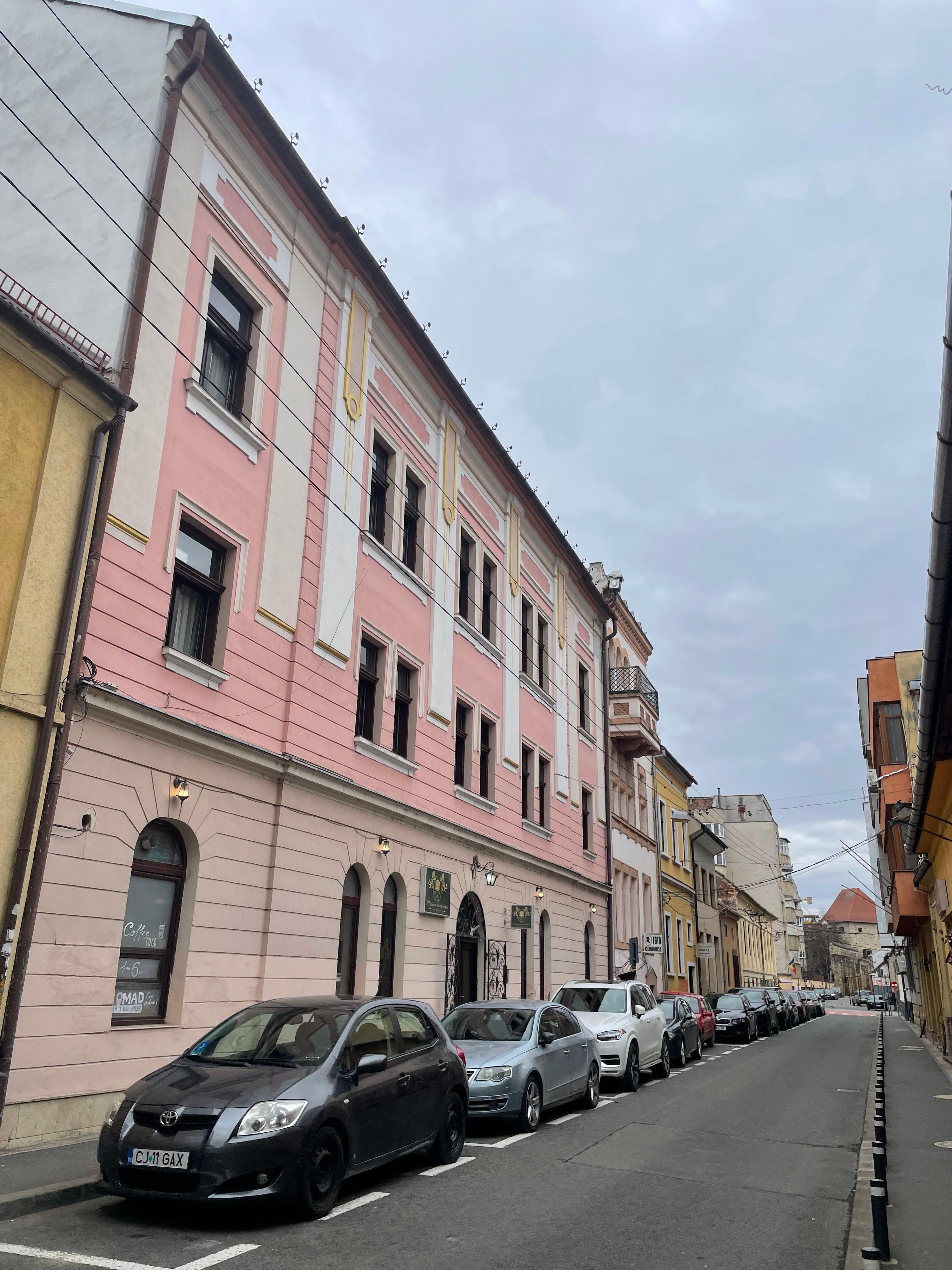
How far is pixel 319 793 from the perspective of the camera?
47.4 ft

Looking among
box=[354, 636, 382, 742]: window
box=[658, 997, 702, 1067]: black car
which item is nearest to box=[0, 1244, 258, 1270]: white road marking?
box=[354, 636, 382, 742]: window

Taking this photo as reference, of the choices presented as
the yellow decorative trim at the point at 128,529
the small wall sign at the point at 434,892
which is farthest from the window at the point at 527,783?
the yellow decorative trim at the point at 128,529

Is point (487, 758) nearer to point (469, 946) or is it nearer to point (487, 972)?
point (469, 946)

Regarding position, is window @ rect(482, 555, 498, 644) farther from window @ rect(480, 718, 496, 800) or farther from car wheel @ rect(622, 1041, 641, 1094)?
car wheel @ rect(622, 1041, 641, 1094)

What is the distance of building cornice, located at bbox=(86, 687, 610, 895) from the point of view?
10.7 m

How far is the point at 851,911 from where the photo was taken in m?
143

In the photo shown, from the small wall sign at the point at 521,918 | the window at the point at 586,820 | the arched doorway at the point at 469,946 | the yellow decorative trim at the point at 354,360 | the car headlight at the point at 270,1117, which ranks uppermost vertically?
the yellow decorative trim at the point at 354,360

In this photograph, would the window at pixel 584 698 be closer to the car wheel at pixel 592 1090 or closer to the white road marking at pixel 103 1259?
the car wheel at pixel 592 1090

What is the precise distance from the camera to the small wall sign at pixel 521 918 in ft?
70.4

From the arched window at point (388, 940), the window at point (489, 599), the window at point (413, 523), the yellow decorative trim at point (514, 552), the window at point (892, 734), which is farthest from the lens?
the window at point (892, 734)

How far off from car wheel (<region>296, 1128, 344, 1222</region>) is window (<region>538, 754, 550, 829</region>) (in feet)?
60.0

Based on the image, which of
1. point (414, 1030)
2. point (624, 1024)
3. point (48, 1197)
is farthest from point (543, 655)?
point (48, 1197)

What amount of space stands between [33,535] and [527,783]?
1680cm

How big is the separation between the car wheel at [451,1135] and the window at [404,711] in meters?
8.90
